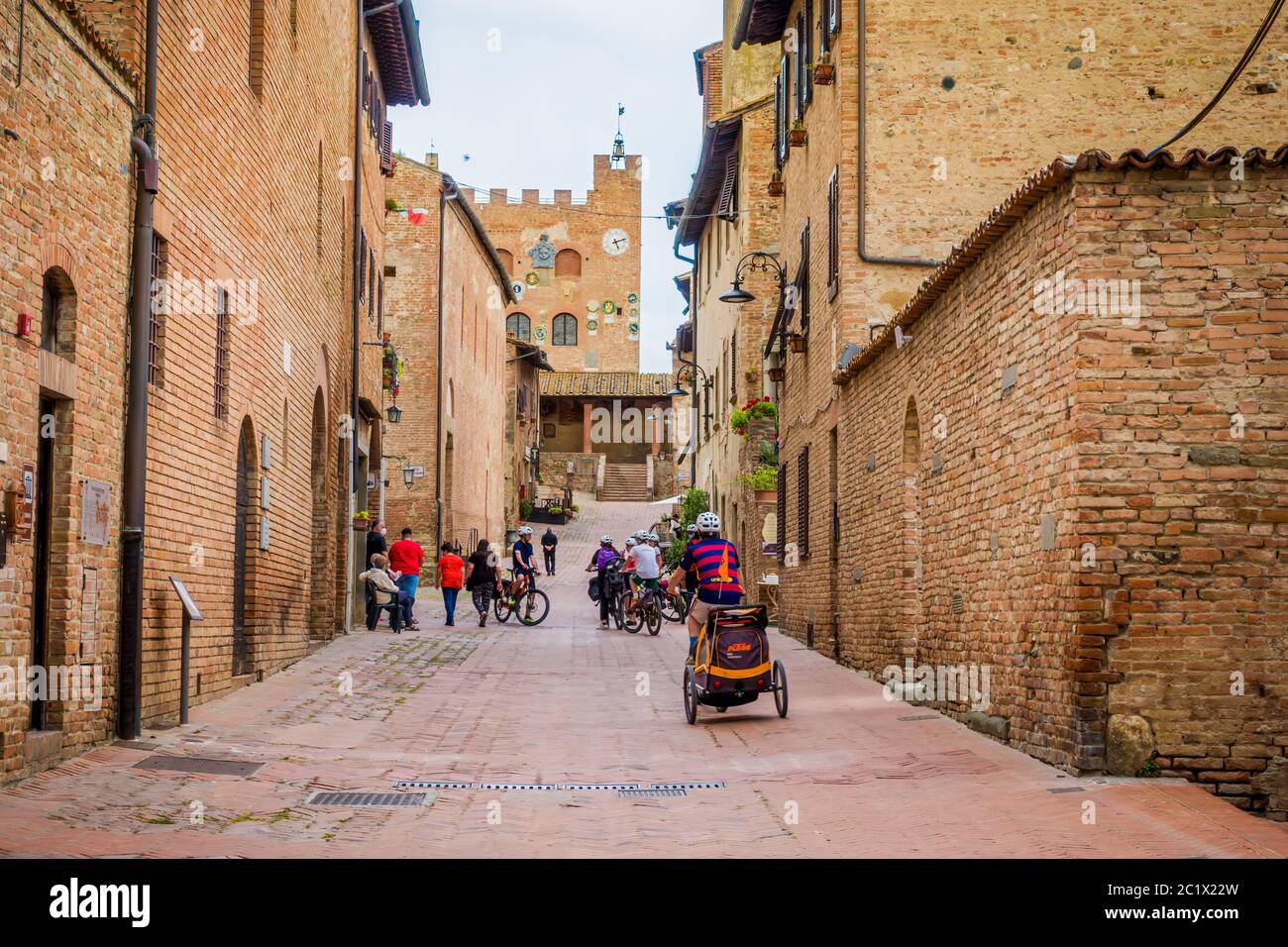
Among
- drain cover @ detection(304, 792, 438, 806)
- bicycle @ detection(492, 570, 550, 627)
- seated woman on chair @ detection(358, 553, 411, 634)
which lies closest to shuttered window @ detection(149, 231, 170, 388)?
drain cover @ detection(304, 792, 438, 806)

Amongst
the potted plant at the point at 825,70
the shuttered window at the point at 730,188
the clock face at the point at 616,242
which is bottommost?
the potted plant at the point at 825,70

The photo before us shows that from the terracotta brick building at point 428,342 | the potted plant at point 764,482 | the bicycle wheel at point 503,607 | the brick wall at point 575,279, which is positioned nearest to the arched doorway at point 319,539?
A: the bicycle wheel at point 503,607

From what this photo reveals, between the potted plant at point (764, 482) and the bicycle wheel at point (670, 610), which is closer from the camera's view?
the potted plant at point (764, 482)

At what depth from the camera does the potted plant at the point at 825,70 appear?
19.6m

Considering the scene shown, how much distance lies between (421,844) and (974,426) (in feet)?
20.9

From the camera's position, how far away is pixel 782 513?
26141mm

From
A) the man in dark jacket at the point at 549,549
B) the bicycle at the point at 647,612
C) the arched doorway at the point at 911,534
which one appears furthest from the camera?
the man in dark jacket at the point at 549,549

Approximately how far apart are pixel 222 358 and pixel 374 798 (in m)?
6.25

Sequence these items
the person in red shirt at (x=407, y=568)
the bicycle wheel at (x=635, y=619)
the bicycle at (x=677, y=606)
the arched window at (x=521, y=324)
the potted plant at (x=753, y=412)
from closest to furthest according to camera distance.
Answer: the person in red shirt at (x=407, y=568) < the bicycle wheel at (x=635, y=619) < the bicycle at (x=677, y=606) < the potted plant at (x=753, y=412) < the arched window at (x=521, y=324)

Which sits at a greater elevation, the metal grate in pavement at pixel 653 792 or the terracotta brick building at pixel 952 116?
the terracotta brick building at pixel 952 116

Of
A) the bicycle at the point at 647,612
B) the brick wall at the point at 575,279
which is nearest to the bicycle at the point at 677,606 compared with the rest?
the bicycle at the point at 647,612

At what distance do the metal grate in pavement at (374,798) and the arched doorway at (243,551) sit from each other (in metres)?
6.13

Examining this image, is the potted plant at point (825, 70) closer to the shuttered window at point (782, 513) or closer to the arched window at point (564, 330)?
the shuttered window at point (782, 513)

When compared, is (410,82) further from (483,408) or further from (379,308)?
(483,408)
